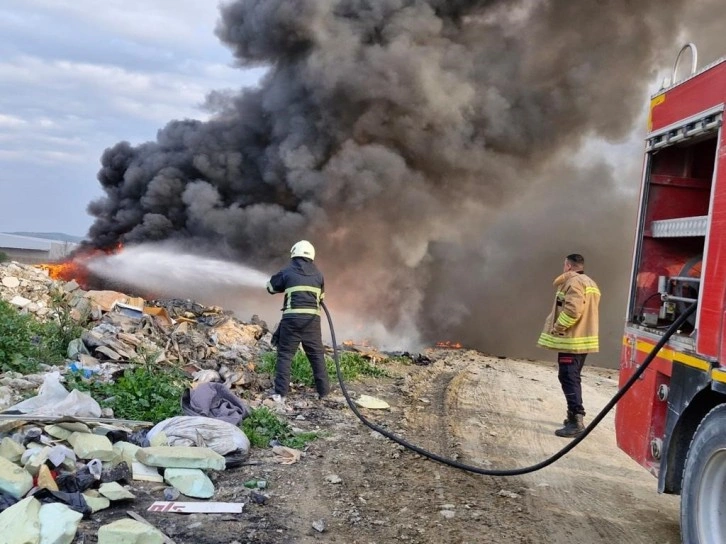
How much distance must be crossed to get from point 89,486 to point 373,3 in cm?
1430

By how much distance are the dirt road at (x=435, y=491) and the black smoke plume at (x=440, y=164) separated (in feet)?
26.7

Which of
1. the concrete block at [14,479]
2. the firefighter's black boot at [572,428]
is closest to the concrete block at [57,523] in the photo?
the concrete block at [14,479]

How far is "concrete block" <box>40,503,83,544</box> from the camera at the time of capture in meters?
2.96

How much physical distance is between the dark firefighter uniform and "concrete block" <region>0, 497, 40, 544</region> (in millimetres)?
3673

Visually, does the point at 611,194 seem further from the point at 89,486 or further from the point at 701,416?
the point at 89,486

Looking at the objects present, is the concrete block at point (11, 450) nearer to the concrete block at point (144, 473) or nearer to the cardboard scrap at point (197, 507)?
the concrete block at point (144, 473)

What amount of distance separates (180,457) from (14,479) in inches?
40.6

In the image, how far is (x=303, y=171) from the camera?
15070 millimetres

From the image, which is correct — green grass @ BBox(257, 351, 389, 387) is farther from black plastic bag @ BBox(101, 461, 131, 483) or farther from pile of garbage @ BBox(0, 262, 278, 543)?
black plastic bag @ BBox(101, 461, 131, 483)

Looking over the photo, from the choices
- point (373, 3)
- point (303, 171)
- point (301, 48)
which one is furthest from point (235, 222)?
point (373, 3)

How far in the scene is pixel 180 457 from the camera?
13.5 feet

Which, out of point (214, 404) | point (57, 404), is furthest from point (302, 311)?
point (57, 404)

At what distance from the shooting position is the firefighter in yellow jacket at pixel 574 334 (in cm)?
603

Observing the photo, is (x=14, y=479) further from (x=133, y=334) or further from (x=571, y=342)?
(x=571, y=342)
